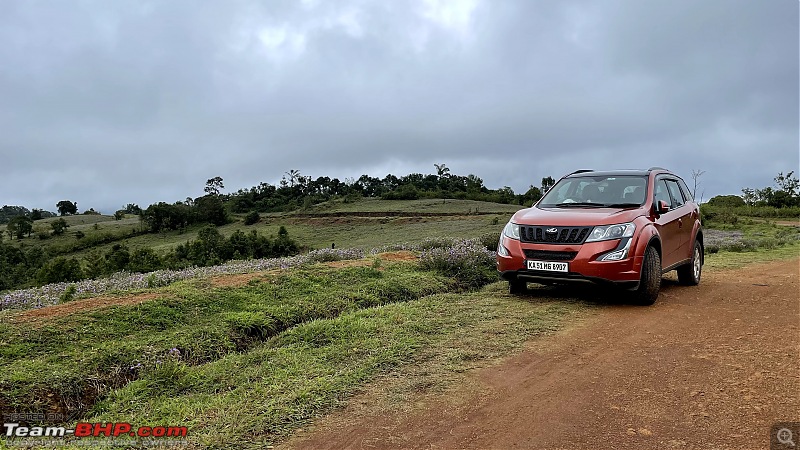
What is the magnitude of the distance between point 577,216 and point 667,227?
5.86ft

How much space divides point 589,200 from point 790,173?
8492 cm

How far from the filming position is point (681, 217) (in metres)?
8.32

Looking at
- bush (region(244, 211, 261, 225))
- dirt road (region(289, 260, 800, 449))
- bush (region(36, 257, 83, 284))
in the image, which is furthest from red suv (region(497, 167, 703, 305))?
bush (region(244, 211, 261, 225))

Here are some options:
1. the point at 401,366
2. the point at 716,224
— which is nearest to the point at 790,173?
the point at 716,224

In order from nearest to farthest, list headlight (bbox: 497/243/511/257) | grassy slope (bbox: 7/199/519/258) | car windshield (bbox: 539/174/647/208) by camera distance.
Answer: headlight (bbox: 497/243/511/257) < car windshield (bbox: 539/174/647/208) < grassy slope (bbox: 7/199/519/258)

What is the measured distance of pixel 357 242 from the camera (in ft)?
157

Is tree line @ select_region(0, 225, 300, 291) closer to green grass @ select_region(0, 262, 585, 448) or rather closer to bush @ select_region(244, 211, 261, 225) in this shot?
green grass @ select_region(0, 262, 585, 448)

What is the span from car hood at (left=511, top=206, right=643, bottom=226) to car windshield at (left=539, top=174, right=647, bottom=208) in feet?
1.24

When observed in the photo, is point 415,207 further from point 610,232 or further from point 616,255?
point 616,255

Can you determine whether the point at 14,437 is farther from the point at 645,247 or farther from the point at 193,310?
the point at 645,247

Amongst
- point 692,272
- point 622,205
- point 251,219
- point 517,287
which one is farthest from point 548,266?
point 251,219

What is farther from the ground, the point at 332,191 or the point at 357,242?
the point at 332,191

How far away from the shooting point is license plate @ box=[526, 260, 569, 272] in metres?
6.68

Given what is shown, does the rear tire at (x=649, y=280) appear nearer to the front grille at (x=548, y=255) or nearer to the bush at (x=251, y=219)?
the front grille at (x=548, y=255)
